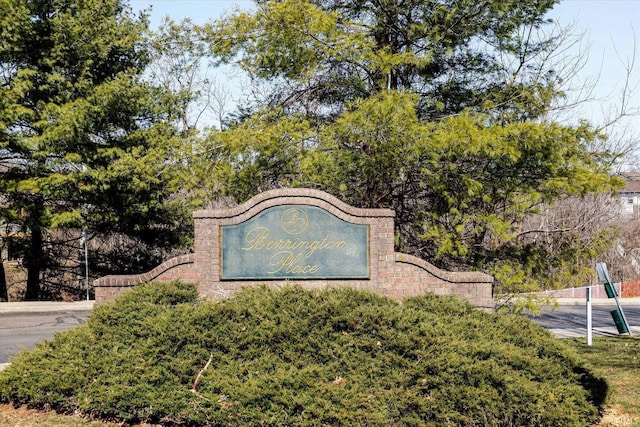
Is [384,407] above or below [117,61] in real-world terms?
below

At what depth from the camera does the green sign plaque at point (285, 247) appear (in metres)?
9.36

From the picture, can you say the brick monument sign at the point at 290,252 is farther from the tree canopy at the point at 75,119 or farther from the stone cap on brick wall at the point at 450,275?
the tree canopy at the point at 75,119

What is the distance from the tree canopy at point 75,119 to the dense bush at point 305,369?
941 cm

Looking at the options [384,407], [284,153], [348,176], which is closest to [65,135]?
[284,153]

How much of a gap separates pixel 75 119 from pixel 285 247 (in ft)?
30.3

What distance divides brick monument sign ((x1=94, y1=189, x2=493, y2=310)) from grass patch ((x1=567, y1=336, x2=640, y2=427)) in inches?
76.9

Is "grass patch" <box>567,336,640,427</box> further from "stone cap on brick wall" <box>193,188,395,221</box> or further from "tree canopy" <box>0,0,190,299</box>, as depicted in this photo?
"tree canopy" <box>0,0,190,299</box>

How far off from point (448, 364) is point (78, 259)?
57.8 ft

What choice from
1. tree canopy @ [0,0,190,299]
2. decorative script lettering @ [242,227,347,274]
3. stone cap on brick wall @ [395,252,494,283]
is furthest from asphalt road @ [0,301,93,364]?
stone cap on brick wall @ [395,252,494,283]

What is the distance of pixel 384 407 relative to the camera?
18.6ft

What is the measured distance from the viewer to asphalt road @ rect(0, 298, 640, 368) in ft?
39.0

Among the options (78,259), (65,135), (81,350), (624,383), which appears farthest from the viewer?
(78,259)

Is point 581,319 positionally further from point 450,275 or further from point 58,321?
point 58,321

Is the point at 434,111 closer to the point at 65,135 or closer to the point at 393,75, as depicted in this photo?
the point at 393,75
